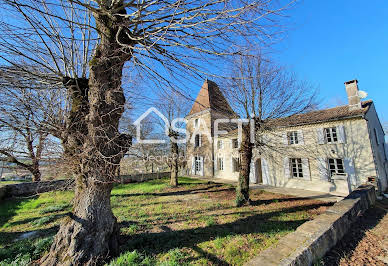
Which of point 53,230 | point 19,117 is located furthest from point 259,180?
point 19,117

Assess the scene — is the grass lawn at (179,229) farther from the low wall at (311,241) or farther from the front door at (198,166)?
the front door at (198,166)

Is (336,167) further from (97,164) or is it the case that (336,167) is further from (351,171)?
(97,164)

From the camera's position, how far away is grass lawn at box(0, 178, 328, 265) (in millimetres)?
3289

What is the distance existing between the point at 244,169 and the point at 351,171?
760 centimetres

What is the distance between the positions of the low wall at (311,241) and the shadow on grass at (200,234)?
1275 millimetres

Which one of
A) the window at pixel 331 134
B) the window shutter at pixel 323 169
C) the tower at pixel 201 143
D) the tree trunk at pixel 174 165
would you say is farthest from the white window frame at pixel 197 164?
the window at pixel 331 134

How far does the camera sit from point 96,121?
314 cm

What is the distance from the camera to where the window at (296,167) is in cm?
1180

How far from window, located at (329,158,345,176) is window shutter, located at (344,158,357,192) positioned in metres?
0.27

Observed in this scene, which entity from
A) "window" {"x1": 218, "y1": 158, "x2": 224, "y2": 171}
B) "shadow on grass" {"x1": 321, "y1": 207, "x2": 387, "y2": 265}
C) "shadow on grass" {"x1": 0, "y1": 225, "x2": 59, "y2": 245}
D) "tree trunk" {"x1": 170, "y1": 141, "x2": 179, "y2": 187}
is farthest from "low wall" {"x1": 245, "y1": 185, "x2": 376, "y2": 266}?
"window" {"x1": 218, "y1": 158, "x2": 224, "y2": 171}

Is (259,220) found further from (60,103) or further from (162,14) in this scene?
(60,103)

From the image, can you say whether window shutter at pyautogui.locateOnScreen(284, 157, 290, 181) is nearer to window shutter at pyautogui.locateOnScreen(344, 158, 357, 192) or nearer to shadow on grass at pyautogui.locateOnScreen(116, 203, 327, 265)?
window shutter at pyautogui.locateOnScreen(344, 158, 357, 192)

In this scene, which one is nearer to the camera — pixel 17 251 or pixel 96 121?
pixel 96 121

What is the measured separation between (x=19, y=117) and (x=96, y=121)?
5.00 feet
